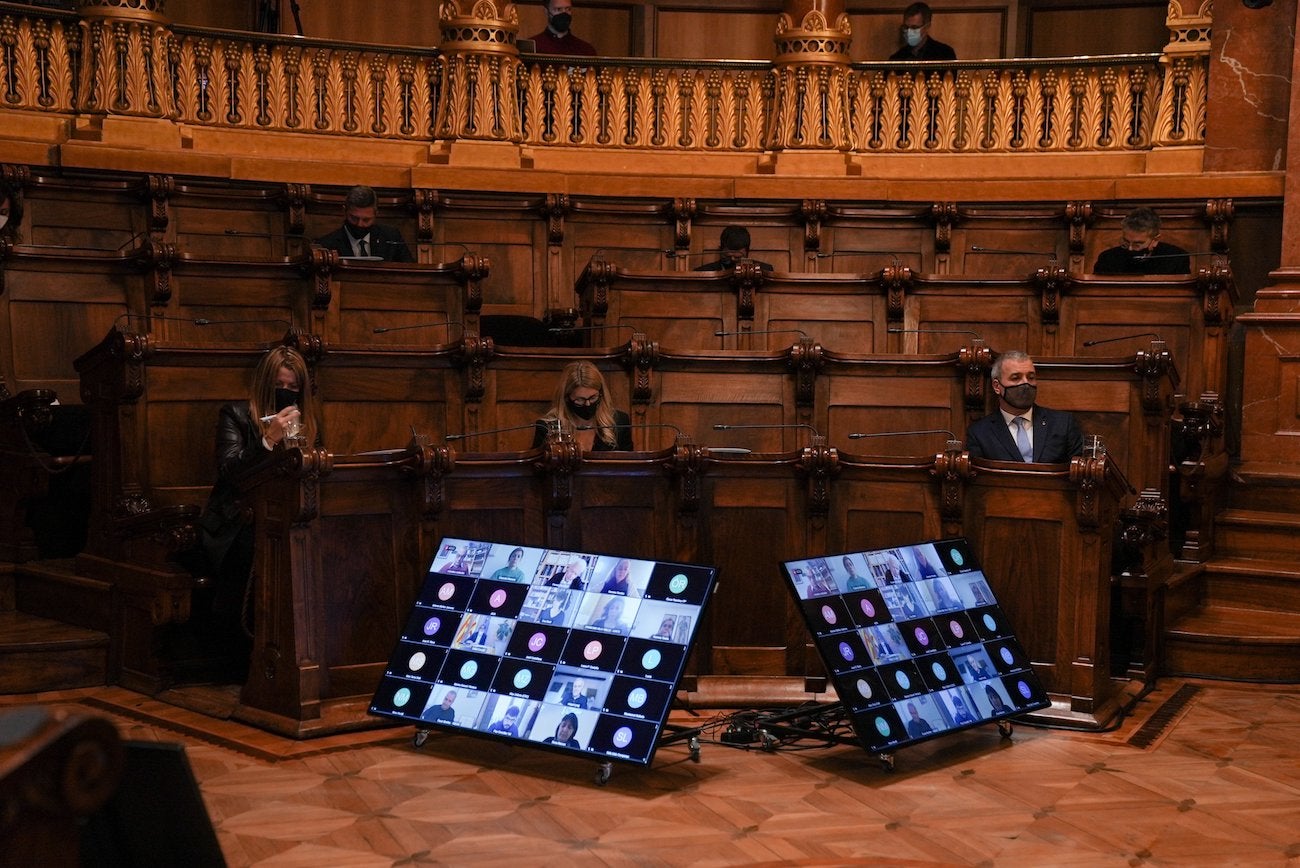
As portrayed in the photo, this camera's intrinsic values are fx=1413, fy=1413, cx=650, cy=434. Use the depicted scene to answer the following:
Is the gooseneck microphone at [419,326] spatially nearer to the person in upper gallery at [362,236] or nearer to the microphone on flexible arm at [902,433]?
the person in upper gallery at [362,236]

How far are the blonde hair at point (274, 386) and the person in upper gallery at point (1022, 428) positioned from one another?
1.58 m

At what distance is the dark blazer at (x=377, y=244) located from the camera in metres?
4.49

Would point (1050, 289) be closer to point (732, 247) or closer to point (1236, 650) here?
point (732, 247)

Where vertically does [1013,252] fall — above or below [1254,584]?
above

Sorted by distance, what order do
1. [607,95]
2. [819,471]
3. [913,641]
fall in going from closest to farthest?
[913,641]
[819,471]
[607,95]

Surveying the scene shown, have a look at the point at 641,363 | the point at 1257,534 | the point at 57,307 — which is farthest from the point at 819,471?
the point at 57,307

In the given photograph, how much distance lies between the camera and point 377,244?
450 centimetres

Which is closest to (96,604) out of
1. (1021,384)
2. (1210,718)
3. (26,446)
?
(26,446)

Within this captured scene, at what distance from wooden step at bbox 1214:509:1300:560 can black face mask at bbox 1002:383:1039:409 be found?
100 cm

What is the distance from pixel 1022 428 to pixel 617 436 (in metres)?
1.00

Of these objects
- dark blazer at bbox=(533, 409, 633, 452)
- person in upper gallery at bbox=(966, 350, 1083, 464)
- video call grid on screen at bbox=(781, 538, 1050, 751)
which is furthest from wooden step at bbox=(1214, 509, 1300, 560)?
dark blazer at bbox=(533, 409, 633, 452)

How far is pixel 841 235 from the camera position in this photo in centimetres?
538

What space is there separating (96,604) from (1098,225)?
12.1 feet

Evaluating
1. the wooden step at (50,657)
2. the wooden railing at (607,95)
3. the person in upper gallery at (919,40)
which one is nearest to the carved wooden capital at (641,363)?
the wooden step at (50,657)
